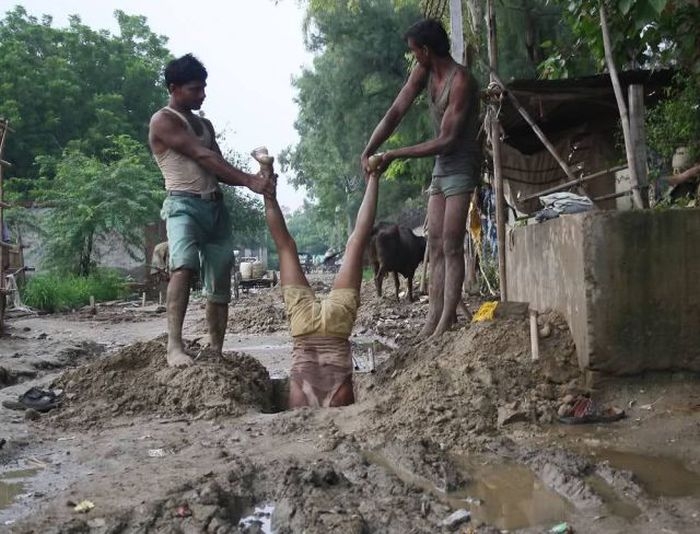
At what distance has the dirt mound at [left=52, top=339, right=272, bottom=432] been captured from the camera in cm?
382

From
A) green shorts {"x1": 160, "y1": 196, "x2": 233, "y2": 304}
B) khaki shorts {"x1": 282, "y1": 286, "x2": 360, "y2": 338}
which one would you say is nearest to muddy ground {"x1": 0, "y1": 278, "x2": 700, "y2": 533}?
khaki shorts {"x1": 282, "y1": 286, "x2": 360, "y2": 338}

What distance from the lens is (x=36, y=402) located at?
164 inches

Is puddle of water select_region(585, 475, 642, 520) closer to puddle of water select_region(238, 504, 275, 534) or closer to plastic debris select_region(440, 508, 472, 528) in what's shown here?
plastic debris select_region(440, 508, 472, 528)

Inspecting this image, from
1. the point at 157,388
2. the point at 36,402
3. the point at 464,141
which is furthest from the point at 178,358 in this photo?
the point at 464,141

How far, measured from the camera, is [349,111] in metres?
22.2

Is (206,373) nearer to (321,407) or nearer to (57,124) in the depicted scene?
(321,407)

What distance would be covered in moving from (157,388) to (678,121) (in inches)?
193

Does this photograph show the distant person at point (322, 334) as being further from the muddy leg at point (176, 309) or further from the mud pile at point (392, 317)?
the mud pile at point (392, 317)

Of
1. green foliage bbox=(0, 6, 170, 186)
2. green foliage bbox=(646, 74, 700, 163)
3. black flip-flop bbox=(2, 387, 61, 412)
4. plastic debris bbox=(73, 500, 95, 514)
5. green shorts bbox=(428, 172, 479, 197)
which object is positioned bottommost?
plastic debris bbox=(73, 500, 95, 514)

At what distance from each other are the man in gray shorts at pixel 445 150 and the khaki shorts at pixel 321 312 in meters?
0.71

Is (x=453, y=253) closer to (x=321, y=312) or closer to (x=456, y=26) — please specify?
(x=321, y=312)

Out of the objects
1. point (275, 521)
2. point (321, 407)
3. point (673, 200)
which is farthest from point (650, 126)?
point (275, 521)

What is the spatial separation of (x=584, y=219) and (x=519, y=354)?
0.86 m

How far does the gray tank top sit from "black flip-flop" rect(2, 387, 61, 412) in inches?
110
